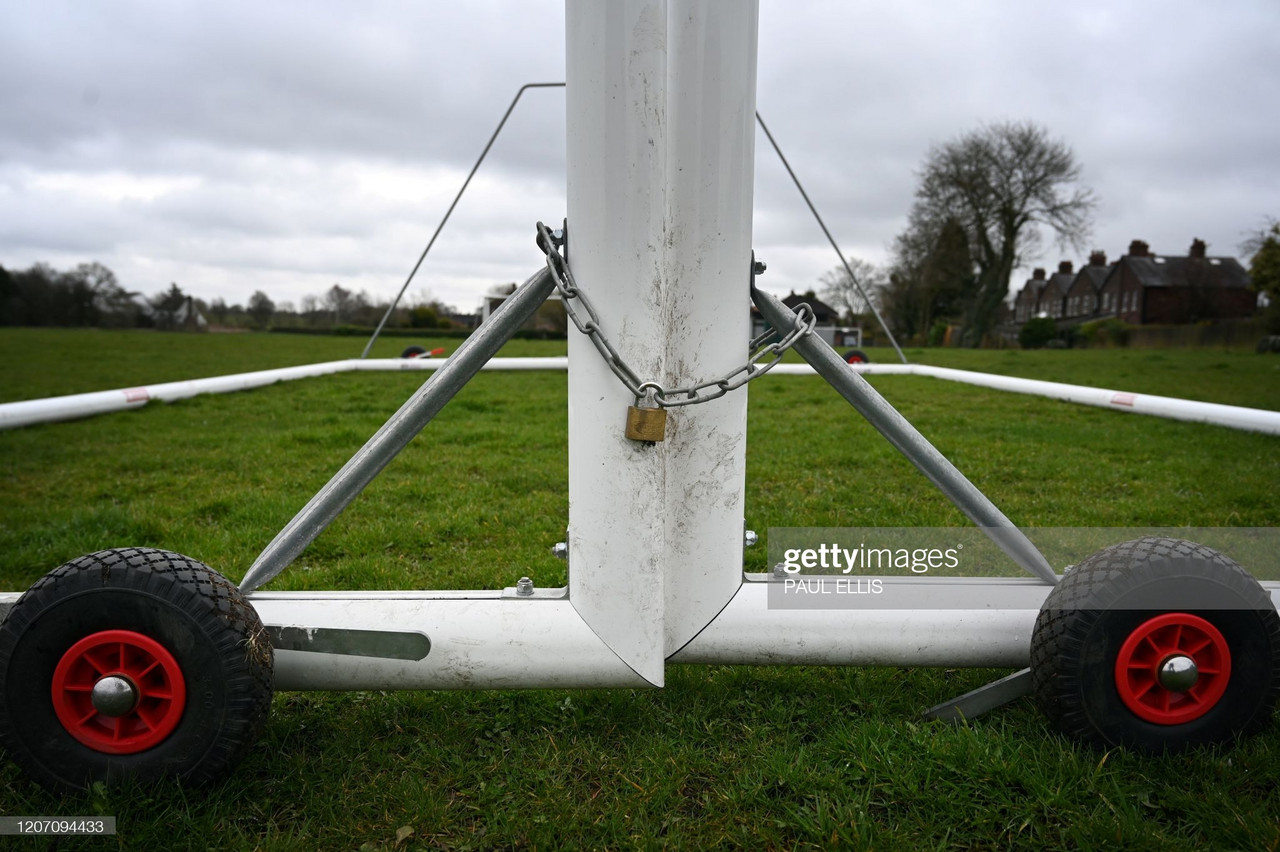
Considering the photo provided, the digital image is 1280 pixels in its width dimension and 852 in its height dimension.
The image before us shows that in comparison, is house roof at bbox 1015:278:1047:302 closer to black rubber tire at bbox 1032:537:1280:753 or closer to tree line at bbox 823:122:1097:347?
tree line at bbox 823:122:1097:347

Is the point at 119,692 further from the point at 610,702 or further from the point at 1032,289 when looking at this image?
the point at 1032,289

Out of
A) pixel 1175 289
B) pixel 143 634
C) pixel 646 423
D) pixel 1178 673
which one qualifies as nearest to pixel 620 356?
pixel 646 423

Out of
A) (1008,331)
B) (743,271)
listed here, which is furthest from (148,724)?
(1008,331)

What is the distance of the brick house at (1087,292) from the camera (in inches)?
2563

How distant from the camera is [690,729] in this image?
6.67 ft

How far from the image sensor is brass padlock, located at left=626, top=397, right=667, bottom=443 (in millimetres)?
1762

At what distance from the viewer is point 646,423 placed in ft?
5.78

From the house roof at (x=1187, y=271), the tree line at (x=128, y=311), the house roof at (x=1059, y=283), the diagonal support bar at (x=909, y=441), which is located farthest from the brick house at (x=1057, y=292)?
the diagonal support bar at (x=909, y=441)

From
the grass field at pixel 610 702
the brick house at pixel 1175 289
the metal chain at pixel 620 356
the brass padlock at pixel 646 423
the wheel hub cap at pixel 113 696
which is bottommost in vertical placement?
the grass field at pixel 610 702

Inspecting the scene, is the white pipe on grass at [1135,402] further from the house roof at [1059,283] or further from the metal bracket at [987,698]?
the house roof at [1059,283]

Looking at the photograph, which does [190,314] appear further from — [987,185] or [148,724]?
[148,724]

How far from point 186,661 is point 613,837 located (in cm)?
97

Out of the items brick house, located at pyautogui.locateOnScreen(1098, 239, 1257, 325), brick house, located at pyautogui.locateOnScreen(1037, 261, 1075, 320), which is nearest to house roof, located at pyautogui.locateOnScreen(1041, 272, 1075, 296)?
brick house, located at pyautogui.locateOnScreen(1037, 261, 1075, 320)

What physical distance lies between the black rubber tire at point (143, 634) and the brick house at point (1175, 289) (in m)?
59.2
